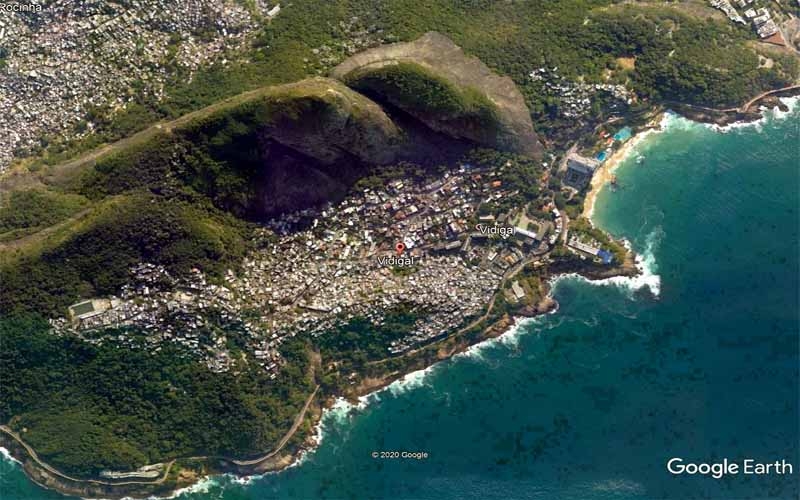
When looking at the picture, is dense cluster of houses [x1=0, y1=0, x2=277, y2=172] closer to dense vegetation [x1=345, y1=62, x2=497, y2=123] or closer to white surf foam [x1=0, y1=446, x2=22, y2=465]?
dense vegetation [x1=345, y1=62, x2=497, y2=123]

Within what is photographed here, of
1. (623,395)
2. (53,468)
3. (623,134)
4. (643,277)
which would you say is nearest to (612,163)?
(623,134)

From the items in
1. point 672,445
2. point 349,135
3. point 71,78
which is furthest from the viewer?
point 672,445

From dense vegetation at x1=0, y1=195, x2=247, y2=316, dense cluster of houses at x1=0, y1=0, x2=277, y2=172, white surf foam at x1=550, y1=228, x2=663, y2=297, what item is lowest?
white surf foam at x1=550, y1=228, x2=663, y2=297

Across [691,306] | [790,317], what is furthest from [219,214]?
[790,317]

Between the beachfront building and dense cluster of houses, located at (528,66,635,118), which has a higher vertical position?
dense cluster of houses, located at (528,66,635,118)

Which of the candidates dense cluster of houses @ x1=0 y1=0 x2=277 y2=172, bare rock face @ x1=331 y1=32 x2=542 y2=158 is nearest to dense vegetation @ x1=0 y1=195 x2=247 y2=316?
dense cluster of houses @ x1=0 y1=0 x2=277 y2=172

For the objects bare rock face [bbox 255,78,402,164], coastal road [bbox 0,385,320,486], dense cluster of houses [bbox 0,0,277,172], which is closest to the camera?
bare rock face [bbox 255,78,402,164]

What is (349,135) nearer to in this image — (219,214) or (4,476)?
(219,214)
